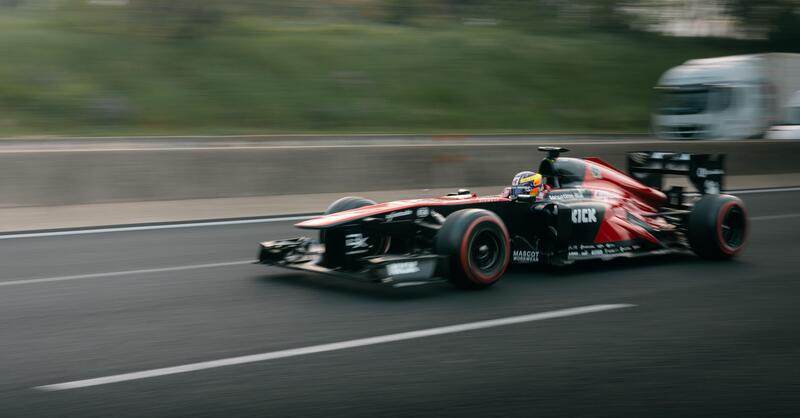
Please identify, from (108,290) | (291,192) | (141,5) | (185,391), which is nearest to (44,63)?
(141,5)

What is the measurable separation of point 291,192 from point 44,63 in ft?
81.6

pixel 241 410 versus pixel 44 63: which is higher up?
pixel 44 63

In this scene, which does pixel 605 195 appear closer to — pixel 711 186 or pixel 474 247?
pixel 711 186

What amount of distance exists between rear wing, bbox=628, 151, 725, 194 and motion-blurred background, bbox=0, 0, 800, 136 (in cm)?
2470

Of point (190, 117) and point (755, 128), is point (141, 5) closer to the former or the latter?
point (190, 117)

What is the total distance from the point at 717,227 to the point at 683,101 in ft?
70.4

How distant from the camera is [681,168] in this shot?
1049 centimetres

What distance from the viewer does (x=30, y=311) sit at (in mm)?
7121

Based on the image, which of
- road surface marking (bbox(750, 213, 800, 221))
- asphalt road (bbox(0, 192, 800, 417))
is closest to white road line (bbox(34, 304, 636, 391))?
asphalt road (bbox(0, 192, 800, 417))

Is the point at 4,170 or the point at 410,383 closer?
the point at 410,383

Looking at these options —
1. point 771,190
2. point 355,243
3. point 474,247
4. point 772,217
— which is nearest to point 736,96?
point 771,190

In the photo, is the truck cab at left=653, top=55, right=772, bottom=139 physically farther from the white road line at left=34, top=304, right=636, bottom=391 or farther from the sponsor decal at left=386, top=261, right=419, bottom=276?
the sponsor decal at left=386, top=261, right=419, bottom=276

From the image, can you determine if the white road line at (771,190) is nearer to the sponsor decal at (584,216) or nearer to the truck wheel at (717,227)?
the truck wheel at (717,227)

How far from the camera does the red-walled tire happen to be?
766cm
